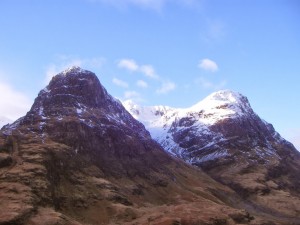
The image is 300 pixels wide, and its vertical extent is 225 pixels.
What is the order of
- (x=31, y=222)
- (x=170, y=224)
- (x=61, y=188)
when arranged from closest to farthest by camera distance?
1. (x=31, y=222)
2. (x=170, y=224)
3. (x=61, y=188)

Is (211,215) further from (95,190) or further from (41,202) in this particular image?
(41,202)

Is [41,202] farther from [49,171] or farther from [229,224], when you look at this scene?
[229,224]

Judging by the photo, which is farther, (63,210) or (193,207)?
(193,207)

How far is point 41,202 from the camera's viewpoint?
A: 171 meters

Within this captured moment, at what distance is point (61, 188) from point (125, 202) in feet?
91.3

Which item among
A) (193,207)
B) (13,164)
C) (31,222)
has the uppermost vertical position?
(13,164)

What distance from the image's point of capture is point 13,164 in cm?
19438

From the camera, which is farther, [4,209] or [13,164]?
[13,164]

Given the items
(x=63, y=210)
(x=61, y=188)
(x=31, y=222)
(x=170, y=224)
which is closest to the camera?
(x=31, y=222)

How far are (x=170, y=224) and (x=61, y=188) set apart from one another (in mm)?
52247

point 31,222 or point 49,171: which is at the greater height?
point 49,171

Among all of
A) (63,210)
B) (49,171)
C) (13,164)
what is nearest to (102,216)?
(63,210)

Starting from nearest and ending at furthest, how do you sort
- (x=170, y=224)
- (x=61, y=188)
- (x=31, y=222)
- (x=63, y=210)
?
(x=31, y=222)
(x=170, y=224)
(x=63, y=210)
(x=61, y=188)

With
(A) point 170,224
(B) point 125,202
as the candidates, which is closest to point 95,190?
(B) point 125,202
